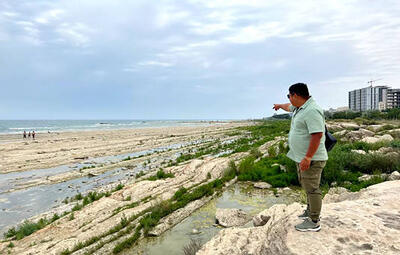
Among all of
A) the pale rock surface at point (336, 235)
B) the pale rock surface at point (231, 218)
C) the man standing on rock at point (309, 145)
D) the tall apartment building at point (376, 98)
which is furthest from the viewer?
the tall apartment building at point (376, 98)

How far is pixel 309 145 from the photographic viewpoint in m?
3.64

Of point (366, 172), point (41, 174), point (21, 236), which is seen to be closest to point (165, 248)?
point (21, 236)

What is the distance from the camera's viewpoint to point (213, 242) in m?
5.18

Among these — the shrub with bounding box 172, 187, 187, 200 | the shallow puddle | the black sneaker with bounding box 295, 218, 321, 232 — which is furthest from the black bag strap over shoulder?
Result: the shrub with bounding box 172, 187, 187, 200

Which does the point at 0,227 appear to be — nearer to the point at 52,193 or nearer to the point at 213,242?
the point at 52,193

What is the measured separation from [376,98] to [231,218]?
6966 inches

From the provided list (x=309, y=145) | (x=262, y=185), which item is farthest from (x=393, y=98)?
(x=309, y=145)

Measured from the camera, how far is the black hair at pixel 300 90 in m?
3.91

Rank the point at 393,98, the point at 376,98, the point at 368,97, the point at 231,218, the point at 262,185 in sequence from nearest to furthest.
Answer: the point at 231,218 < the point at 262,185 < the point at 393,98 < the point at 376,98 < the point at 368,97

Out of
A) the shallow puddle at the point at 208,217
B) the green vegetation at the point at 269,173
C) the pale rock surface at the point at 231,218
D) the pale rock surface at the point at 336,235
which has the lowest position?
the shallow puddle at the point at 208,217

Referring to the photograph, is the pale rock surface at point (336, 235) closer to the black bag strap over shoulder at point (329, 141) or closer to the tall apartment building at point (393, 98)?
the black bag strap over shoulder at point (329, 141)

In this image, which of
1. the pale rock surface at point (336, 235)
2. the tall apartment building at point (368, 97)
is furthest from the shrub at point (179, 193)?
the tall apartment building at point (368, 97)

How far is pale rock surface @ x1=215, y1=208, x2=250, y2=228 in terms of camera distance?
734cm

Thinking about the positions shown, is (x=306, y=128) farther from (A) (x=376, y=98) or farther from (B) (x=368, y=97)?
(B) (x=368, y=97)
